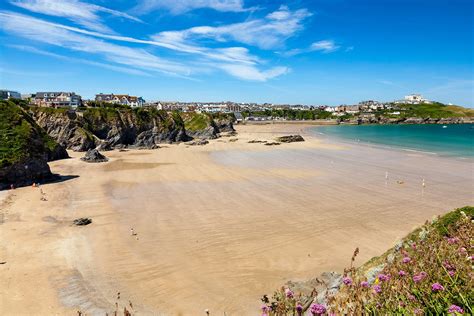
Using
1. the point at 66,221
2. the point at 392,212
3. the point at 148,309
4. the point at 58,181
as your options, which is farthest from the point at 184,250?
the point at 58,181

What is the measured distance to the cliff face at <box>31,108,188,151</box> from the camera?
Result: 5903cm

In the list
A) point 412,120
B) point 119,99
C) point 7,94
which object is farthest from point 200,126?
point 412,120

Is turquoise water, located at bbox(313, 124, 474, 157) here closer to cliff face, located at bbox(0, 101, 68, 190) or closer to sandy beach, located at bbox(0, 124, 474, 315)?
sandy beach, located at bbox(0, 124, 474, 315)

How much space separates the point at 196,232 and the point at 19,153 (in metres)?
22.1

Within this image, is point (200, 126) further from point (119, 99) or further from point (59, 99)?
point (119, 99)

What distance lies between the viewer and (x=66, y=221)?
20.2 meters

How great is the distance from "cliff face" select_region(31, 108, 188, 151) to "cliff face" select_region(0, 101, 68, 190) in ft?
70.7

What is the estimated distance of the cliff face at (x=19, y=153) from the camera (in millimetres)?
28938

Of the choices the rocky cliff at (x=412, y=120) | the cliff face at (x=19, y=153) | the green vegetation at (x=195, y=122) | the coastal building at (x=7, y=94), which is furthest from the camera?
the rocky cliff at (x=412, y=120)

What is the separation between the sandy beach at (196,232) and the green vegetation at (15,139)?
12.1ft

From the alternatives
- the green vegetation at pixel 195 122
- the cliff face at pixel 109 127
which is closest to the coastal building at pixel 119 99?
the green vegetation at pixel 195 122

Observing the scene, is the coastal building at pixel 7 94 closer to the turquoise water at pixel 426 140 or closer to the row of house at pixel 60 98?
the row of house at pixel 60 98

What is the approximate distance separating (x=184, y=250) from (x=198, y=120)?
80034mm

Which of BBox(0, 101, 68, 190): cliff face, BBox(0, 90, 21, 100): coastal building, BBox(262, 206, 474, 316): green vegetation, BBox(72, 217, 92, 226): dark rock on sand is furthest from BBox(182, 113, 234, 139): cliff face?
BBox(262, 206, 474, 316): green vegetation
